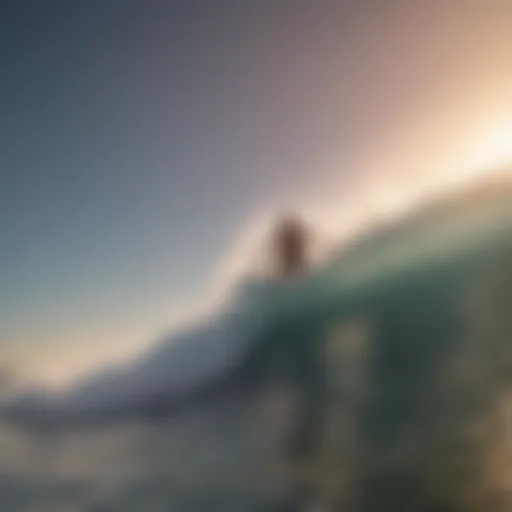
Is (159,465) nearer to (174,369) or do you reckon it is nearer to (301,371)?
(174,369)

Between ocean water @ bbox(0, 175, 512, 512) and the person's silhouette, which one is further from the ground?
the person's silhouette

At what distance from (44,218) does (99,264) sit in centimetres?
13

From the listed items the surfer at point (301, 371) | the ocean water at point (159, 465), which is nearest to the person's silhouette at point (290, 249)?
the surfer at point (301, 371)

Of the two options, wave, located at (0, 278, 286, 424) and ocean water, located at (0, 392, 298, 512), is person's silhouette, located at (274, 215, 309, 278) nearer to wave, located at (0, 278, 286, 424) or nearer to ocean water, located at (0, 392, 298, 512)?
wave, located at (0, 278, 286, 424)

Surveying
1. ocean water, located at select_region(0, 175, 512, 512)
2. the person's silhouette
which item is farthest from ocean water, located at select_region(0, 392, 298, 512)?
the person's silhouette

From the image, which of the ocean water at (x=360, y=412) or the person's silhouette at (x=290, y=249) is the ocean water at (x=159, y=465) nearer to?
the ocean water at (x=360, y=412)

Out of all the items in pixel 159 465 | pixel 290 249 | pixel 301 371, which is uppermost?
pixel 290 249

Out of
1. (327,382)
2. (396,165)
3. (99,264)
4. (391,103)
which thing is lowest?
(327,382)

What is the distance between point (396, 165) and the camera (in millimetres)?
1189

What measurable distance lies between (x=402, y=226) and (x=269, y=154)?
0.28 m

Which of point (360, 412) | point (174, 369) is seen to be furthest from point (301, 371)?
point (174, 369)

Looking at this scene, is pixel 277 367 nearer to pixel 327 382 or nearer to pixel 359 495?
pixel 327 382

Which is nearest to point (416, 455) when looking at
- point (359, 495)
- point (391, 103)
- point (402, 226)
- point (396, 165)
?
point (359, 495)

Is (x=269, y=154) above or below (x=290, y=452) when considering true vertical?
above
